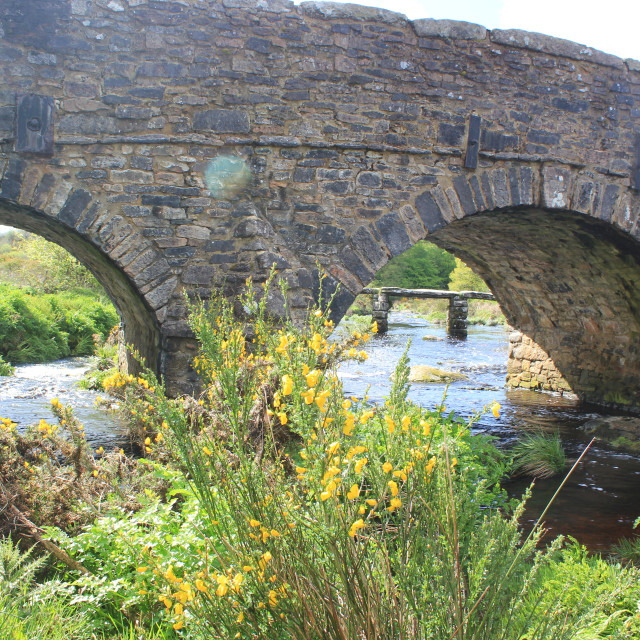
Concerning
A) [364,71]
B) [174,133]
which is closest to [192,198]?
[174,133]

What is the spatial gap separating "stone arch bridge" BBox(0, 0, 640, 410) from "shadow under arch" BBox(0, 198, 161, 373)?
5cm

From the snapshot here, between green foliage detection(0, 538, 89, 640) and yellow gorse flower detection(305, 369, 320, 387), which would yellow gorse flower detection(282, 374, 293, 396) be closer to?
yellow gorse flower detection(305, 369, 320, 387)

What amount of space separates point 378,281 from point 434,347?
94.1 ft

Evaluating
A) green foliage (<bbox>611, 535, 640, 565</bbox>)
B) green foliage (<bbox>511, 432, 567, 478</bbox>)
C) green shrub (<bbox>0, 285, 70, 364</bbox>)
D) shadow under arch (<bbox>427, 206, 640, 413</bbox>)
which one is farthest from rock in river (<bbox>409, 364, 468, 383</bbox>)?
green shrub (<bbox>0, 285, 70, 364</bbox>)

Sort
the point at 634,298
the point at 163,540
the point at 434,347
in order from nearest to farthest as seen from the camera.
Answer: the point at 163,540, the point at 634,298, the point at 434,347

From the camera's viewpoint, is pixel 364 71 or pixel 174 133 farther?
pixel 364 71

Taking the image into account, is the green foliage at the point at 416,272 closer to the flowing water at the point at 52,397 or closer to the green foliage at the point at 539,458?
the flowing water at the point at 52,397

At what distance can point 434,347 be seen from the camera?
16.4 meters

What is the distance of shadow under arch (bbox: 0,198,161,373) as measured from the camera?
18.5 ft

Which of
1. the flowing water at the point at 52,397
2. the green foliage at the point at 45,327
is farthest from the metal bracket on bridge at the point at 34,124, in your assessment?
the green foliage at the point at 45,327

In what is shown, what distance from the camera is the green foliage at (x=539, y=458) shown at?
6.16 m

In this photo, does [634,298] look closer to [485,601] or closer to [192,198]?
[192,198]

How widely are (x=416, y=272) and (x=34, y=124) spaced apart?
1580 inches

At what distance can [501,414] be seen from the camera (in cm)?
905
